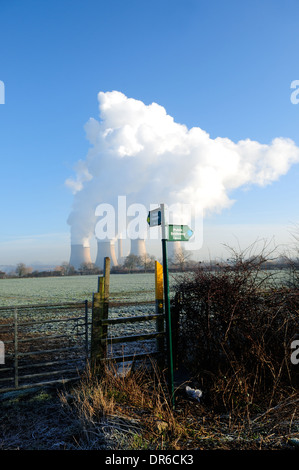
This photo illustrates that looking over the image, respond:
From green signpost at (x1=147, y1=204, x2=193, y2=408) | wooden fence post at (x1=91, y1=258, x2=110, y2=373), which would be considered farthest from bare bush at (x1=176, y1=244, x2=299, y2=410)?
wooden fence post at (x1=91, y1=258, x2=110, y2=373)

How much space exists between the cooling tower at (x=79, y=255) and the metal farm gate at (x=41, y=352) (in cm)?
5074

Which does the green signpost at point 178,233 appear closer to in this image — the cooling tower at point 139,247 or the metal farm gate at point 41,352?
the metal farm gate at point 41,352

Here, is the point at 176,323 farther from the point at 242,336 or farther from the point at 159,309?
the point at 242,336

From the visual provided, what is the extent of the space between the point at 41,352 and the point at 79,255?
5964 centimetres

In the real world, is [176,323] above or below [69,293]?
above

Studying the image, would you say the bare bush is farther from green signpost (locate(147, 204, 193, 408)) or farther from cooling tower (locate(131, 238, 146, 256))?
cooling tower (locate(131, 238, 146, 256))

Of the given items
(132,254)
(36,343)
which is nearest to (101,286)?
(36,343)

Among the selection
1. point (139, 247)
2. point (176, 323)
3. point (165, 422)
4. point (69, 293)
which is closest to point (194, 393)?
point (165, 422)

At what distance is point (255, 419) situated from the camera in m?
4.21

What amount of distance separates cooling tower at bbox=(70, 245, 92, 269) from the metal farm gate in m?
50.7

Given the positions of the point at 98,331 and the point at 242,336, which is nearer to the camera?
the point at 242,336

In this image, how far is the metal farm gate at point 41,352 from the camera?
5504 millimetres

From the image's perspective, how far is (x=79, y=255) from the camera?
64.1m
